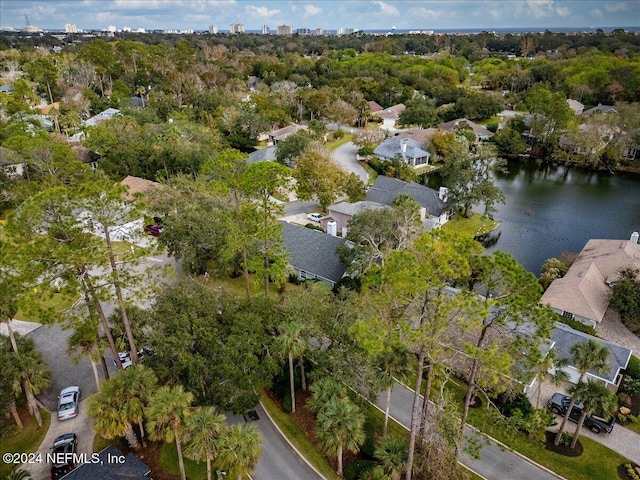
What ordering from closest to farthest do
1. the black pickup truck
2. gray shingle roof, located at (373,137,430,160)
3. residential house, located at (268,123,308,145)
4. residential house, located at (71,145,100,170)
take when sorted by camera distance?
the black pickup truck, residential house, located at (71,145,100,170), gray shingle roof, located at (373,137,430,160), residential house, located at (268,123,308,145)

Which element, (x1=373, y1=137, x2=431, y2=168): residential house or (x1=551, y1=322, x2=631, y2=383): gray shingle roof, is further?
(x1=373, y1=137, x2=431, y2=168): residential house

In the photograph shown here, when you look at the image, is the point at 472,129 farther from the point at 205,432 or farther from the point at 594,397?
the point at 205,432

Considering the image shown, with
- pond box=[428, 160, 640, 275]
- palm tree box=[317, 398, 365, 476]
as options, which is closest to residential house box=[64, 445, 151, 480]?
palm tree box=[317, 398, 365, 476]

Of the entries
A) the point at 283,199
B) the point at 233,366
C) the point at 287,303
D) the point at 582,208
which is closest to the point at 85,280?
the point at 233,366

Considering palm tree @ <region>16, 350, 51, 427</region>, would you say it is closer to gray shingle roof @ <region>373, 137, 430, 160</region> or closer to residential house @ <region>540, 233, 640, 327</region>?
residential house @ <region>540, 233, 640, 327</region>

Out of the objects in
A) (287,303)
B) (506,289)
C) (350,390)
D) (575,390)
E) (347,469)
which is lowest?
(347,469)

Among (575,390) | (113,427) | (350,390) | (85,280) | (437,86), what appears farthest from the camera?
(437,86)

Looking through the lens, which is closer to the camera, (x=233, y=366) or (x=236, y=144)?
(x=233, y=366)

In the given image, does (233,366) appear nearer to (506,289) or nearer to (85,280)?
(85,280)
